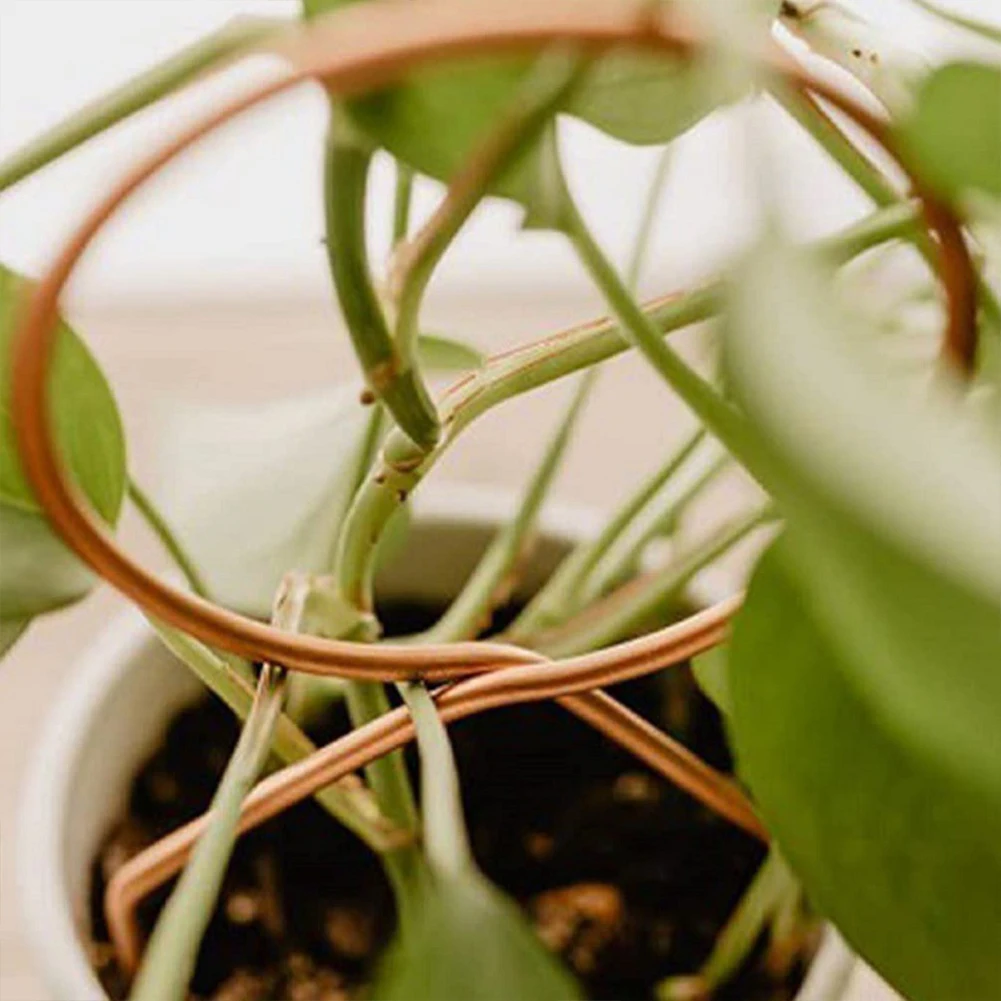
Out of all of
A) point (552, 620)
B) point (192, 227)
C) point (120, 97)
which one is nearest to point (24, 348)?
point (120, 97)

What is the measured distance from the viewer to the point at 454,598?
0.61m

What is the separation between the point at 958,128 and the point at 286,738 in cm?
23

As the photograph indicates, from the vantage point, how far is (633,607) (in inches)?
20.2

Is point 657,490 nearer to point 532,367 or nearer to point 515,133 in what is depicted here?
point 532,367

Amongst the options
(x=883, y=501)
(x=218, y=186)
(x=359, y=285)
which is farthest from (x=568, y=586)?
(x=218, y=186)

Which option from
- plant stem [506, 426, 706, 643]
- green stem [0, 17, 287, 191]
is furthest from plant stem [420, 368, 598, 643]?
green stem [0, 17, 287, 191]

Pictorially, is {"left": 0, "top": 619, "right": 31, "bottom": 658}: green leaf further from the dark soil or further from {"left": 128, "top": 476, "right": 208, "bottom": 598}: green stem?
the dark soil

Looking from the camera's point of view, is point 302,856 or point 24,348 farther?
point 302,856

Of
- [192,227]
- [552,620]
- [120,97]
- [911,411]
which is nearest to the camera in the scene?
[911,411]

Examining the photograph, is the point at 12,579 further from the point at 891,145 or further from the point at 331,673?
the point at 891,145

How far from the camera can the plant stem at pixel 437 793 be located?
1.01 ft

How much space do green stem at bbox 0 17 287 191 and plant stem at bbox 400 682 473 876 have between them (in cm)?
12

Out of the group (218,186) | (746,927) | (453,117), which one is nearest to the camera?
(453,117)

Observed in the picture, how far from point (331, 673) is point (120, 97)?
115 millimetres
